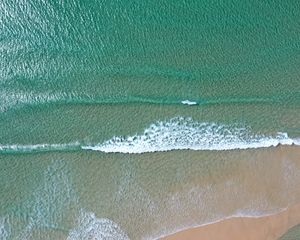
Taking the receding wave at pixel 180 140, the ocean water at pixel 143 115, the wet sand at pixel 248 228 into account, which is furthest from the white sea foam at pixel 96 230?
the receding wave at pixel 180 140

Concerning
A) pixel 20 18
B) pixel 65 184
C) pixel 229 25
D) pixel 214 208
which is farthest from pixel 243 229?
pixel 20 18

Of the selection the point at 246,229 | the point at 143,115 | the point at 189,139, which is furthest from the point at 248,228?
the point at 143,115

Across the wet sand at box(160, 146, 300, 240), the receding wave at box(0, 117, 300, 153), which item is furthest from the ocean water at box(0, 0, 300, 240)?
the wet sand at box(160, 146, 300, 240)

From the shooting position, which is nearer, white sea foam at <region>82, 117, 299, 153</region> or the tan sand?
the tan sand

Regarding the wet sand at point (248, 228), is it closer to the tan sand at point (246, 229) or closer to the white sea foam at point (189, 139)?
the tan sand at point (246, 229)

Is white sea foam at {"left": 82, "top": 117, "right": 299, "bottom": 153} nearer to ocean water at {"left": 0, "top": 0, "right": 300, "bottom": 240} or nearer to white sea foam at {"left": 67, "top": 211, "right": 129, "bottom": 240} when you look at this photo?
ocean water at {"left": 0, "top": 0, "right": 300, "bottom": 240}

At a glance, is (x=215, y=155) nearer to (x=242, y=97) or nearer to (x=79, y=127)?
(x=242, y=97)

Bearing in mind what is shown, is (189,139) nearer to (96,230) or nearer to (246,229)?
(246,229)
